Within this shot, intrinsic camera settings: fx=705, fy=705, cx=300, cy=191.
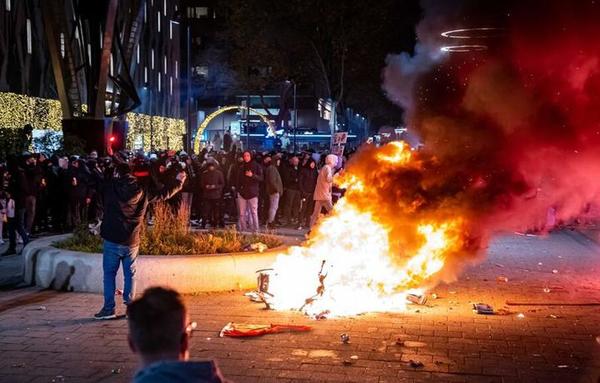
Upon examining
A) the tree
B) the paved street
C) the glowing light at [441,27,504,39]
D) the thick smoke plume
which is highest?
the tree

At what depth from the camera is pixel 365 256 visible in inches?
368

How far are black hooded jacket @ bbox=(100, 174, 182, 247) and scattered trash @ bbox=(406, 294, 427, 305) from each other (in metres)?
3.62

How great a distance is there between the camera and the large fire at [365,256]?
9.14 meters

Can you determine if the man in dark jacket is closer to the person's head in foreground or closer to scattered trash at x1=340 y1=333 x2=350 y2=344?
scattered trash at x1=340 y1=333 x2=350 y2=344

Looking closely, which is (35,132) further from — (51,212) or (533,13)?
(533,13)

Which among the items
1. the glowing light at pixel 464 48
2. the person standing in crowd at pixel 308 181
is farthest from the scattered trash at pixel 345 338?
the person standing in crowd at pixel 308 181

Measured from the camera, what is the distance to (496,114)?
9648 mm

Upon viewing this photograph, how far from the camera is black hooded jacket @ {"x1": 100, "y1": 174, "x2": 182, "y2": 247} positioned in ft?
27.1

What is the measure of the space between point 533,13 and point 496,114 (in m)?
1.43

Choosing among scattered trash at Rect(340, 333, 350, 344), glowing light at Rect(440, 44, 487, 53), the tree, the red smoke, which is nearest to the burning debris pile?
the red smoke

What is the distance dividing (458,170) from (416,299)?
183cm

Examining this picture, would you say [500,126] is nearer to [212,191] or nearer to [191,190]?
[212,191]

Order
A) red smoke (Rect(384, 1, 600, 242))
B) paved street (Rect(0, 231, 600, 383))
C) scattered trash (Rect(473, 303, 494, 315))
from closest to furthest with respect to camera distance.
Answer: paved street (Rect(0, 231, 600, 383)) → scattered trash (Rect(473, 303, 494, 315)) → red smoke (Rect(384, 1, 600, 242))

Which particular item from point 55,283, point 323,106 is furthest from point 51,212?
point 323,106
